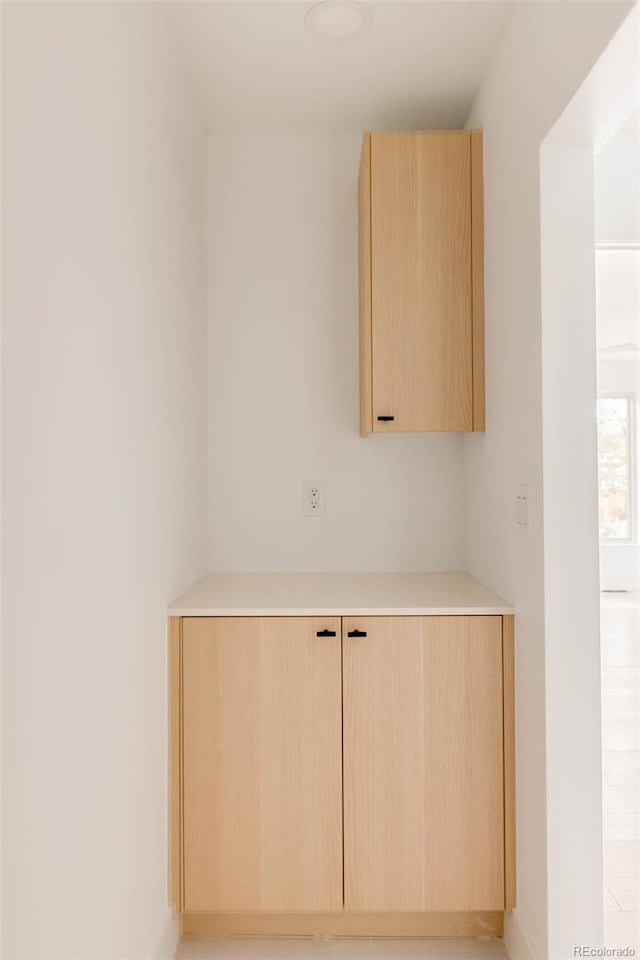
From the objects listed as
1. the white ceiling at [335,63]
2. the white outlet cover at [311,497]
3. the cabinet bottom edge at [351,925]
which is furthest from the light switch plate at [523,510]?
the white ceiling at [335,63]

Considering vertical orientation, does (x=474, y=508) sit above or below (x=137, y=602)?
above

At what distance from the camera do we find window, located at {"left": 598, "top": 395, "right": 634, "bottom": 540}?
18.9ft

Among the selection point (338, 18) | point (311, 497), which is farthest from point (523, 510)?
point (338, 18)

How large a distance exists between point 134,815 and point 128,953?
27 cm

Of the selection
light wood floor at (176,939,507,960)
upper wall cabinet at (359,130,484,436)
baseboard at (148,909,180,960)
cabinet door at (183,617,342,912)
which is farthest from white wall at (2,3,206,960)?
upper wall cabinet at (359,130,484,436)

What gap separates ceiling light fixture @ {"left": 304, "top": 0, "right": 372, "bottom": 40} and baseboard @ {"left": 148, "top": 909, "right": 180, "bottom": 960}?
239cm

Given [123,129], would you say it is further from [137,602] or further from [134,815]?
[134,815]

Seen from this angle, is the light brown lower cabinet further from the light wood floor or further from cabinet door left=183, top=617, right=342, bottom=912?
the light wood floor

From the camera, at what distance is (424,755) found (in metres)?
1.89

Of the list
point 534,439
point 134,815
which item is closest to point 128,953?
point 134,815

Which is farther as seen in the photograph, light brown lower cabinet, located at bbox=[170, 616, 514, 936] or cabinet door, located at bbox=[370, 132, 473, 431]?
cabinet door, located at bbox=[370, 132, 473, 431]

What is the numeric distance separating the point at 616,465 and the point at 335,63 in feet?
14.7

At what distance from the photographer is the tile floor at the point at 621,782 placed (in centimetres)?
201

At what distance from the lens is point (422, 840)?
189cm
